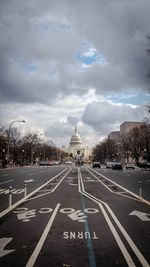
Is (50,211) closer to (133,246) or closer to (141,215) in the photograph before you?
(141,215)

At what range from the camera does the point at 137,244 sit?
340 inches

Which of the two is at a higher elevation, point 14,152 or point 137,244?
point 14,152

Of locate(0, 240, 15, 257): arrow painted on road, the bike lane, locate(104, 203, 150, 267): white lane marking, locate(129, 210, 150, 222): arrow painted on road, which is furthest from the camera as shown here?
locate(129, 210, 150, 222): arrow painted on road

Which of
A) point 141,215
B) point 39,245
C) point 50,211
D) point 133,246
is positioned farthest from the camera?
point 50,211

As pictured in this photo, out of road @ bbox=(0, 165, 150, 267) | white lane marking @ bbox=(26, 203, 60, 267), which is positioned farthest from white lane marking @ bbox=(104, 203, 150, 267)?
white lane marking @ bbox=(26, 203, 60, 267)

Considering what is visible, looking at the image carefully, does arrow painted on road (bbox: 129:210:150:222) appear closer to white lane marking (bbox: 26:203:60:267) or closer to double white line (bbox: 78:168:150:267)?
double white line (bbox: 78:168:150:267)

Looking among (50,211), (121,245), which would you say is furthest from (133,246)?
(50,211)

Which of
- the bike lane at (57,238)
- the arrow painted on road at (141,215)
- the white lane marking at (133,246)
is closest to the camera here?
the white lane marking at (133,246)

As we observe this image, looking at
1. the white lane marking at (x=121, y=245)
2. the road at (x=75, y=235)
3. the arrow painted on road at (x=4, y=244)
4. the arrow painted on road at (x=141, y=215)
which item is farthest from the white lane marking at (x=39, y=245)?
the arrow painted on road at (x=141, y=215)

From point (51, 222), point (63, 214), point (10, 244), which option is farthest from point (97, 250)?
point (63, 214)

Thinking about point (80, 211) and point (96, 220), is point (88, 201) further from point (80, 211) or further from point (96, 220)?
point (96, 220)

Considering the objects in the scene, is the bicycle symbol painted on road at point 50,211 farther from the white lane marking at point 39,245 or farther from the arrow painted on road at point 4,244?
the arrow painted on road at point 4,244

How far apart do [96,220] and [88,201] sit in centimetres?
534

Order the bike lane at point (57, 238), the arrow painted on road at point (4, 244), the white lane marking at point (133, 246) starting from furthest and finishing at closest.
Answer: the arrow painted on road at point (4, 244) → the bike lane at point (57, 238) → the white lane marking at point (133, 246)
